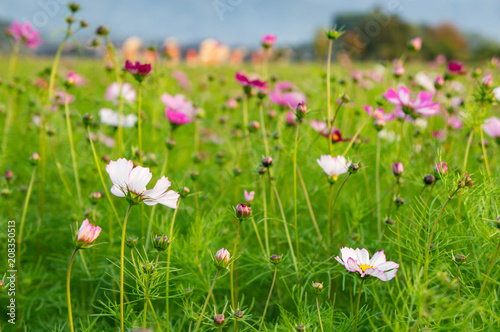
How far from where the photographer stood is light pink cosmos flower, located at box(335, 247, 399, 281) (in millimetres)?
504

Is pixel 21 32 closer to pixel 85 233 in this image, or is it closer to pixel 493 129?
pixel 85 233

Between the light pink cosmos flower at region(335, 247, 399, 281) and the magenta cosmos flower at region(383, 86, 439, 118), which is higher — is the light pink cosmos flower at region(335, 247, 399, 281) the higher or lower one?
the lower one

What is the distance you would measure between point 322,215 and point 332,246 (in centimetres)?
26

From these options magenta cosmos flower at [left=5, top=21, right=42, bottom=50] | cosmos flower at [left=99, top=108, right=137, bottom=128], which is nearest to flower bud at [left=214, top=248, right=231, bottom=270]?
cosmos flower at [left=99, top=108, right=137, bottom=128]

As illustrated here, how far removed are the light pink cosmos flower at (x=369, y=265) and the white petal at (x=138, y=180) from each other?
10.7 inches

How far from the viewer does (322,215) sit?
107cm

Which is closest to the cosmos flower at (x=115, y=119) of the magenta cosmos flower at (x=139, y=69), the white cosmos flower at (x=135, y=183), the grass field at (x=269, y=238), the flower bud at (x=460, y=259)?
the grass field at (x=269, y=238)

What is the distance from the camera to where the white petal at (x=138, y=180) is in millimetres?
512

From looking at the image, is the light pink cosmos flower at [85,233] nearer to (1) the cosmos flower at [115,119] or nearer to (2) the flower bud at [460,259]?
(2) the flower bud at [460,259]

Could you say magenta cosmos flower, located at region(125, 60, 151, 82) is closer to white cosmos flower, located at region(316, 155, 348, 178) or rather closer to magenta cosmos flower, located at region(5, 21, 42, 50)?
white cosmos flower, located at region(316, 155, 348, 178)

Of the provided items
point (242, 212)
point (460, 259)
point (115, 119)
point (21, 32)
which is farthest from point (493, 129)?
point (21, 32)

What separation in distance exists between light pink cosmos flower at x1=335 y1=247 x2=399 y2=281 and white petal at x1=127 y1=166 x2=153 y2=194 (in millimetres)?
271

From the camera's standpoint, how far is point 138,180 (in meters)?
0.51

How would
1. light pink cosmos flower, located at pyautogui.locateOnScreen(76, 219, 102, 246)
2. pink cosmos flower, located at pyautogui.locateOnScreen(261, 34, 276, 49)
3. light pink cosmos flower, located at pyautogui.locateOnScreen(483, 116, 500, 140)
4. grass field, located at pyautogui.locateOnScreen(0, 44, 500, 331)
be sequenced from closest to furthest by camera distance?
light pink cosmos flower, located at pyautogui.locateOnScreen(76, 219, 102, 246), grass field, located at pyautogui.locateOnScreen(0, 44, 500, 331), light pink cosmos flower, located at pyautogui.locateOnScreen(483, 116, 500, 140), pink cosmos flower, located at pyautogui.locateOnScreen(261, 34, 276, 49)
